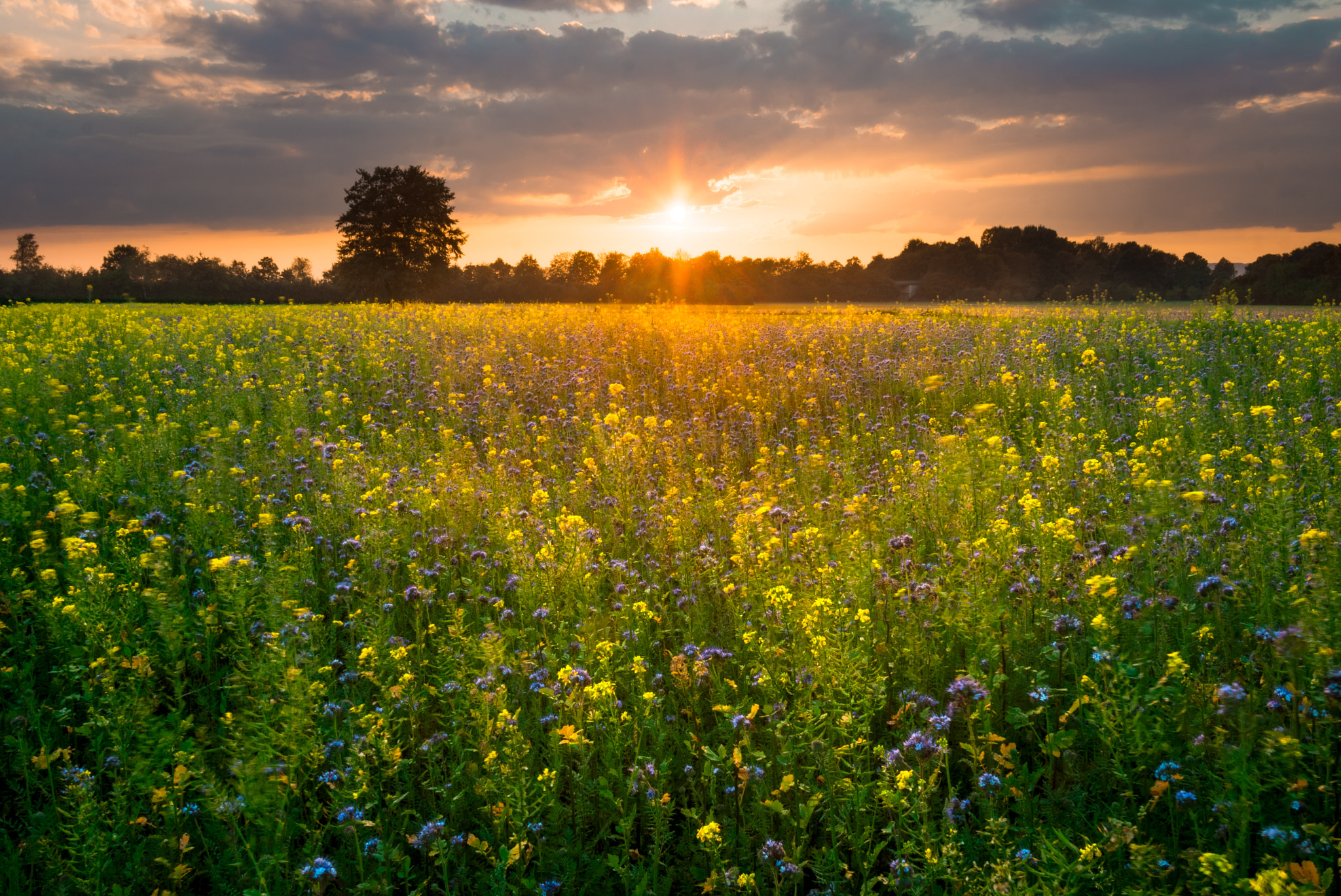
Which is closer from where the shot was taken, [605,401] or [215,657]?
[215,657]

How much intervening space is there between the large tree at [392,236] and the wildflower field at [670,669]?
48.7m

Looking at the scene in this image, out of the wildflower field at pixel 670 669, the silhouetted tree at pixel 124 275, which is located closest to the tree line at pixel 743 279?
the silhouetted tree at pixel 124 275

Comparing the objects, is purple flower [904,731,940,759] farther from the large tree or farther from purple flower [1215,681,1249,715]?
the large tree

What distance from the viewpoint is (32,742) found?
333 cm

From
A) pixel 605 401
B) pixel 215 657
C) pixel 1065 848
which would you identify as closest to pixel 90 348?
pixel 605 401

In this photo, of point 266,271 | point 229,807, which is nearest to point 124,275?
point 266,271

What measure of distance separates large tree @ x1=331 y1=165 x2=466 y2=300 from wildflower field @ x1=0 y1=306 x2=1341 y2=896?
4869 centimetres

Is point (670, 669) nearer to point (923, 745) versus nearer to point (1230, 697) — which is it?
point (923, 745)

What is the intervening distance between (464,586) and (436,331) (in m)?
11.5

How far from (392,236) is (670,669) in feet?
184

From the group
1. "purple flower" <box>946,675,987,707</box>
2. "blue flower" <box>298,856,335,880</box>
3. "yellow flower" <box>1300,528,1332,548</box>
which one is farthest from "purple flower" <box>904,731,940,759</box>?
"blue flower" <box>298,856,335,880</box>

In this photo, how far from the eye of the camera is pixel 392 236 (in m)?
51.9

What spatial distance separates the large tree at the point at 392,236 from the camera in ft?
167

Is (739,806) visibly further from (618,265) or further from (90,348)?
(618,265)
